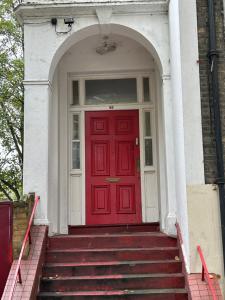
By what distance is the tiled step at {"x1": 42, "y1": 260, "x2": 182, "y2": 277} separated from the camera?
21.4ft

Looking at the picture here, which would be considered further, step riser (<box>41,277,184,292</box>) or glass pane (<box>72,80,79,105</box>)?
glass pane (<box>72,80,79,105</box>)

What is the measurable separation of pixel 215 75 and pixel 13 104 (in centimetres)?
761

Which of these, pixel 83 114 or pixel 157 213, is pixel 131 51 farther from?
pixel 157 213

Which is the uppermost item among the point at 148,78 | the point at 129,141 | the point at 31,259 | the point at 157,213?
the point at 148,78

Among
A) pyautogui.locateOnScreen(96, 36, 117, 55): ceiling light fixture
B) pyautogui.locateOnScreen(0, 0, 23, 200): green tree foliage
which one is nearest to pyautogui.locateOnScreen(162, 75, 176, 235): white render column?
pyautogui.locateOnScreen(96, 36, 117, 55): ceiling light fixture

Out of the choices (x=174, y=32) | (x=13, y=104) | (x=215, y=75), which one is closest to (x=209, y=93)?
(x=215, y=75)

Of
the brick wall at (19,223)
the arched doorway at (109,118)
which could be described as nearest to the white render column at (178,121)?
the arched doorway at (109,118)

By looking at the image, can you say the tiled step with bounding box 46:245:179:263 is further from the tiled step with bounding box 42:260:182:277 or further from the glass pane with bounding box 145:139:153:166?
the glass pane with bounding box 145:139:153:166

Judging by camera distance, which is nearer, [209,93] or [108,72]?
[209,93]

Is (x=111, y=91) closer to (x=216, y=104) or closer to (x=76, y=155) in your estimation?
(x=76, y=155)

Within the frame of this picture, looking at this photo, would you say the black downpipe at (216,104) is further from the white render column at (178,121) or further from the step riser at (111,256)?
the step riser at (111,256)

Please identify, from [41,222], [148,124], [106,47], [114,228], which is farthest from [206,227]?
[106,47]

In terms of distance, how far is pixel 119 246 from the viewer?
7.04m

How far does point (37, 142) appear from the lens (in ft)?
23.9
